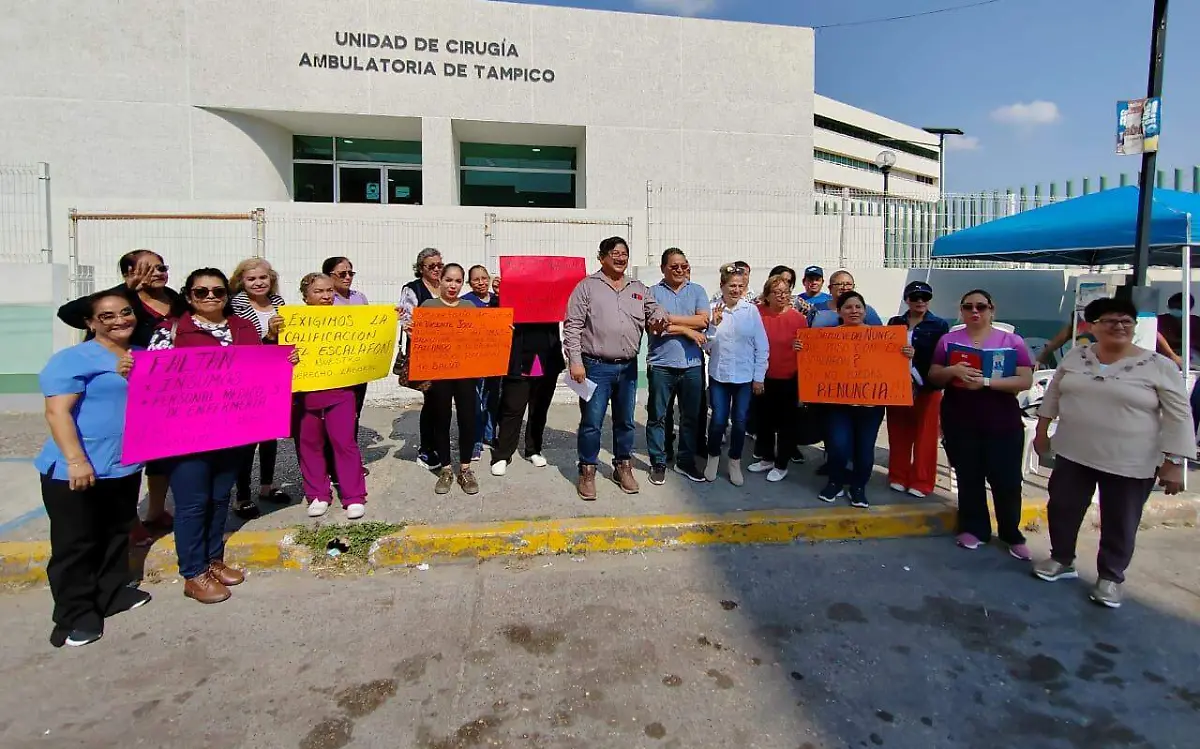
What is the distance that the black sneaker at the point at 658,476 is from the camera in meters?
5.34

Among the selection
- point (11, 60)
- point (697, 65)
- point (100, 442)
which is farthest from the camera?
point (697, 65)

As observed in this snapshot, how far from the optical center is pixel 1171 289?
1095cm

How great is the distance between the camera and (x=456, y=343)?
5.11 m

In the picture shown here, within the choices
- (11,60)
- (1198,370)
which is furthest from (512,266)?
(11,60)

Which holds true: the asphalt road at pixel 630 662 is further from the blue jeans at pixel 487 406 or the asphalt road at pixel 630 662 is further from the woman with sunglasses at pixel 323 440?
the blue jeans at pixel 487 406

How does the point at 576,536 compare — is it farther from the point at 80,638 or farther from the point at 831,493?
the point at 80,638

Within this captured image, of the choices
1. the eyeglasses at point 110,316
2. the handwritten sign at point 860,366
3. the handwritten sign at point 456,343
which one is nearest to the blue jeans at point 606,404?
the handwritten sign at point 456,343

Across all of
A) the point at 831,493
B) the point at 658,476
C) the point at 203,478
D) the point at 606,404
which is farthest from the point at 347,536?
the point at 831,493

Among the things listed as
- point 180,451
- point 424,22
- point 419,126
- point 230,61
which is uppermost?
point 424,22

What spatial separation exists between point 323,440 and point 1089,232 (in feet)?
29.3

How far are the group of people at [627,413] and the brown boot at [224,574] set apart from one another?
0.4 inches

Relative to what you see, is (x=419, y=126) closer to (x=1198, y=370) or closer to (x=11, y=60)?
(x=11, y=60)

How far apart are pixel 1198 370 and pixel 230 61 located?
1694cm

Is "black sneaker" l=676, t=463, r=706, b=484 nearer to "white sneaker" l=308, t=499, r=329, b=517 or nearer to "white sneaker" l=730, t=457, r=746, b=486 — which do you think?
"white sneaker" l=730, t=457, r=746, b=486
